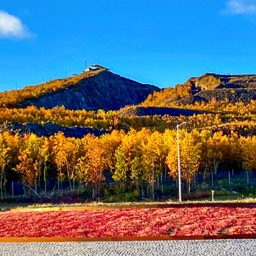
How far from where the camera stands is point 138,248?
527 inches

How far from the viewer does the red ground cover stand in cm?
1589

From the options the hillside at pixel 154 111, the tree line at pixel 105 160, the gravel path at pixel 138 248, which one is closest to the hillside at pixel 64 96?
the hillside at pixel 154 111

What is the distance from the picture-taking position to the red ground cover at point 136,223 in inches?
626

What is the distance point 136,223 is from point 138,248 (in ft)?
14.0

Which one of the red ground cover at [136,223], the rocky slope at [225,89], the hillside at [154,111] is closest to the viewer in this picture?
the red ground cover at [136,223]

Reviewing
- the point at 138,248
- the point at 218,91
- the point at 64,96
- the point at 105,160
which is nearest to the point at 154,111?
the point at 218,91

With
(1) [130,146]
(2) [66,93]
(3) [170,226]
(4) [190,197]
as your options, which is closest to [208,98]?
(2) [66,93]

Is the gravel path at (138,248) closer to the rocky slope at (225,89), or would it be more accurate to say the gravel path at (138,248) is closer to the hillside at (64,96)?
the hillside at (64,96)

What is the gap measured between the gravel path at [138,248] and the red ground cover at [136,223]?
135 centimetres

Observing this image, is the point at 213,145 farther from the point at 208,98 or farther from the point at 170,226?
the point at 208,98

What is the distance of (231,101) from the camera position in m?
164

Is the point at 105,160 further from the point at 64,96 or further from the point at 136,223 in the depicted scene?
the point at 64,96

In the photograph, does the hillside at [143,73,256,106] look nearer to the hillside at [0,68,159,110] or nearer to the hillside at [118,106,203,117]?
the hillside at [0,68,159,110]

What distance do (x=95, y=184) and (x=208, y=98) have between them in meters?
125
